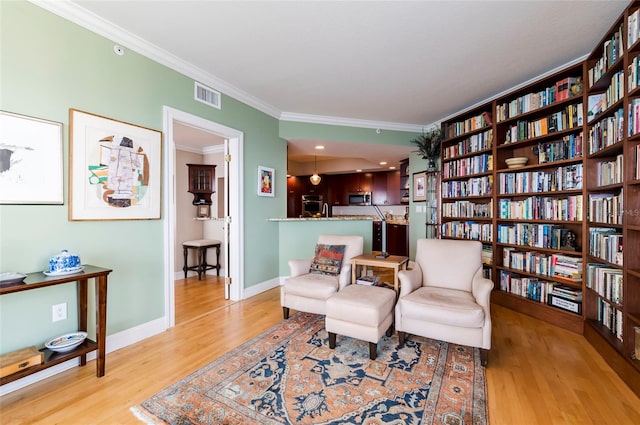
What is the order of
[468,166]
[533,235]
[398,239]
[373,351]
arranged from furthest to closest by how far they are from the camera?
[398,239] → [468,166] → [533,235] → [373,351]

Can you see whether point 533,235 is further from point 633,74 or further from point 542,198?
point 633,74

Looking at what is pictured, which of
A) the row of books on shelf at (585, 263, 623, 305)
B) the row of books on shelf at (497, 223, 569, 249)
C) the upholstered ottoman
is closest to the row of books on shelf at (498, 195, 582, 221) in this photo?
the row of books on shelf at (497, 223, 569, 249)

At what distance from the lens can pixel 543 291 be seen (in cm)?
304

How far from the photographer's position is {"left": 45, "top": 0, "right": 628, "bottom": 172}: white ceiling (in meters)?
2.06

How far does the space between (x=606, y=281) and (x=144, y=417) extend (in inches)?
139

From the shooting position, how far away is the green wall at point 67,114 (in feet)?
Answer: 5.91

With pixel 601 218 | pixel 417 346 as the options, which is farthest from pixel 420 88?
pixel 417 346

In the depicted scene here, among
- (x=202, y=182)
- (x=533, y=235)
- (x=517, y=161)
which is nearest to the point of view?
(x=533, y=235)

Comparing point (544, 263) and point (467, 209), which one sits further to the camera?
point (467, 209)

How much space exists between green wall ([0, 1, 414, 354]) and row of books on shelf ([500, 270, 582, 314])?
396 cm

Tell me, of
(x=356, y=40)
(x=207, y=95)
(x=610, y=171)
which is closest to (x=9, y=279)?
(x=207, y=95)

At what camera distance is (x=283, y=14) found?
2113 mm

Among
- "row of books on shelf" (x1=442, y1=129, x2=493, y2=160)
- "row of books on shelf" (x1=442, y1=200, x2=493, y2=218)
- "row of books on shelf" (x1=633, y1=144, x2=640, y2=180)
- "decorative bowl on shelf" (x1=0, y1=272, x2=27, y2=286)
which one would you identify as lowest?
"decorative bowl on shelf" (x1=0, y1=272, x2=27, y2=286)

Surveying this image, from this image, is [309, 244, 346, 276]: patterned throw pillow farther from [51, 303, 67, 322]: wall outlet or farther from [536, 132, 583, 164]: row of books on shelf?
[536, 132, 583, 164]: row of books on shelf
